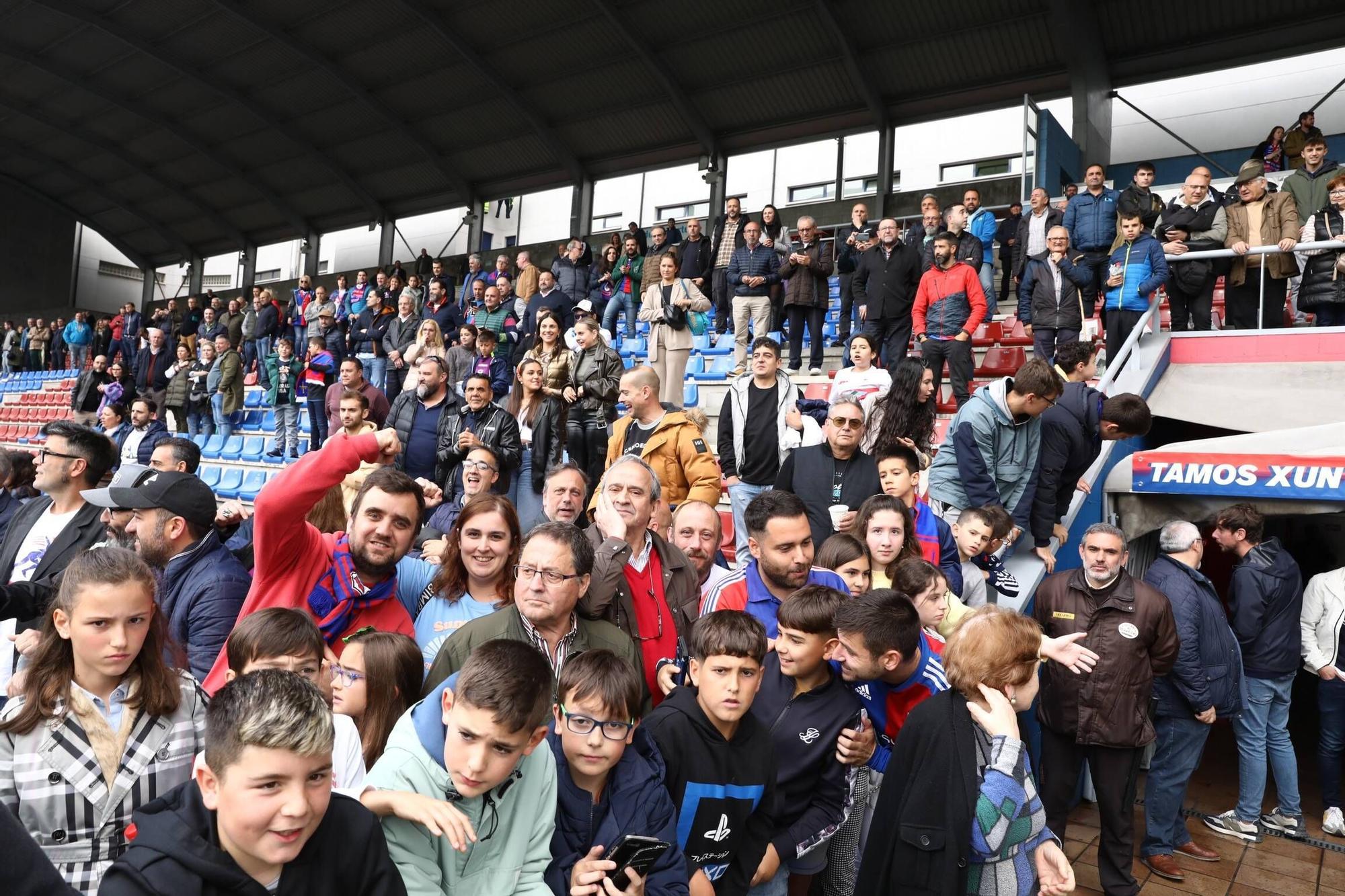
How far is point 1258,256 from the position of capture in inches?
298

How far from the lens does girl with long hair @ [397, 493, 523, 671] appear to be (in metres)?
2.92

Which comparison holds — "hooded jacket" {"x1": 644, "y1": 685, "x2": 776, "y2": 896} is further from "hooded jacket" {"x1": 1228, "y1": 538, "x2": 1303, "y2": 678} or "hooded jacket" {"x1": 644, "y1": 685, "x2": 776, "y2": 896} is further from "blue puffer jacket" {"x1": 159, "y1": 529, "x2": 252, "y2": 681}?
"hooded jacket" {"x1": 1228, "y1": 538, "x2": 1303, "y2": 678}

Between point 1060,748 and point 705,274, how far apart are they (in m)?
7.53

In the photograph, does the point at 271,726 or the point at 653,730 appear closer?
the point at 271,726

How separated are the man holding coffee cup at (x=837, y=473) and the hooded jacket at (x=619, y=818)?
2.42 metres

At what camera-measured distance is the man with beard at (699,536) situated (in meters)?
3.75

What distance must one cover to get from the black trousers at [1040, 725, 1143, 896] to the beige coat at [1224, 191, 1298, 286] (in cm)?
538

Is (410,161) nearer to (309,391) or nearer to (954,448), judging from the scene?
(309,391)

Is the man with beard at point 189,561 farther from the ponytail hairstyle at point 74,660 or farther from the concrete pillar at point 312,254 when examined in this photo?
the concrete pillar at point 312,254

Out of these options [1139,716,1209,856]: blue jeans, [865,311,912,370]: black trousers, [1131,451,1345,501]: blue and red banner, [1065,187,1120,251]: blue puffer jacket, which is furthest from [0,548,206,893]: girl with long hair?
[1065,187,1120,251]: blue puffer jacket

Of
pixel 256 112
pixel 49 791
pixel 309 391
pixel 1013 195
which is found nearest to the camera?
pixel 49 791

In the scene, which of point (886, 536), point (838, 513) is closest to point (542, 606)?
point (886, 536)

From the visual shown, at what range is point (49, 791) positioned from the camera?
182cm

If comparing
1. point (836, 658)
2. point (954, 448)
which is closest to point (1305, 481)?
point (954, 448)
